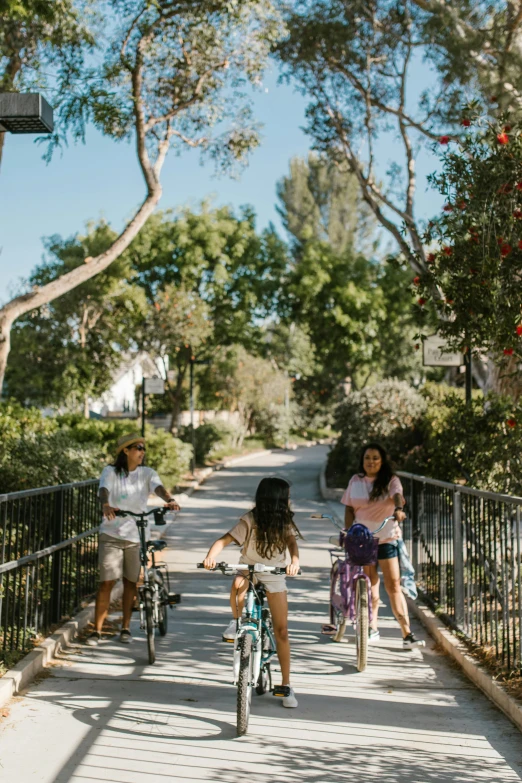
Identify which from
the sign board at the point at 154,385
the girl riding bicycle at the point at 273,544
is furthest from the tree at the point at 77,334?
the girl riding bicycle at the point at 273,544

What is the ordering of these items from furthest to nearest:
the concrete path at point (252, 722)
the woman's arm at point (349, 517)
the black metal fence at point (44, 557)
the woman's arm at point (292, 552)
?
the woman's arm at point (349, 517)
the black metal fence at point (44, 557)
the woman's arm at point (292, 552)
the concrete path at point (252, 722)

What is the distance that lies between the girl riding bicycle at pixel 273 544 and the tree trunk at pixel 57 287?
17.6 feet

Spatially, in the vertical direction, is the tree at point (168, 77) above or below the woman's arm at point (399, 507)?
above

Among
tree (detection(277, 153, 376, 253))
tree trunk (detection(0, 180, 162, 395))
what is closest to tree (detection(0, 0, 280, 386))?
tree trunk (detection(0, 180, 162, 395))

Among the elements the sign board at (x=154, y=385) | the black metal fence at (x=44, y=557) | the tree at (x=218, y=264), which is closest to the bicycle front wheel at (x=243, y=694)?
the black metal fence at (x=44, y=557)

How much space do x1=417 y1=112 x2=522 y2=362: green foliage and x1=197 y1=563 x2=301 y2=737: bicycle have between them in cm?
281

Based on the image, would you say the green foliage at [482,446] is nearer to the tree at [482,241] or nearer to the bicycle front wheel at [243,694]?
the tree at [482,241]

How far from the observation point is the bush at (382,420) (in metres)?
20.8

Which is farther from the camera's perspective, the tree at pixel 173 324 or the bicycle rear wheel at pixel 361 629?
the tree at pixel 173 324

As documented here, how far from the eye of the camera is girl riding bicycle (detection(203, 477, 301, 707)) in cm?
598

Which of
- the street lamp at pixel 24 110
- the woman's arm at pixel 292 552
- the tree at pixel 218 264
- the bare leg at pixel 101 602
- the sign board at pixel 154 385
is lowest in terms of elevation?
the bare leg at pixel 101 602

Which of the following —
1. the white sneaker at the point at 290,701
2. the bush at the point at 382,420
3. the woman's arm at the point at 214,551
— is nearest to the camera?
the woman's arm at the point at 214,551

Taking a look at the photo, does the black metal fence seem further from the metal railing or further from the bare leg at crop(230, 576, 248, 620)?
the metal railing

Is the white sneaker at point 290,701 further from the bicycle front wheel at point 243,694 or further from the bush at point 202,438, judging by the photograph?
the bush at point 202,438
